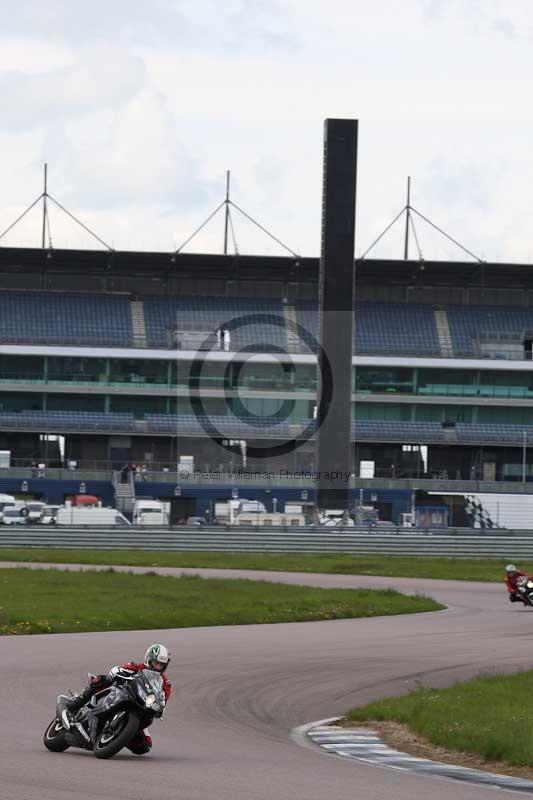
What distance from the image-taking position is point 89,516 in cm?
6366

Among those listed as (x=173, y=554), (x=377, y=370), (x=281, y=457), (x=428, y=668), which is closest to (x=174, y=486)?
(x=281, y=457)

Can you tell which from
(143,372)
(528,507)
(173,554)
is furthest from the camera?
(143,372)

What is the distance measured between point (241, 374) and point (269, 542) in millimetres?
31720

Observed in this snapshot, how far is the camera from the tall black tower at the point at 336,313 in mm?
69125

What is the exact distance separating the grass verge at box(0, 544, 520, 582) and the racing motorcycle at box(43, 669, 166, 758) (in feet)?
109

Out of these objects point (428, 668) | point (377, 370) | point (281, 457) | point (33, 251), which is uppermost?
point (33, 251)

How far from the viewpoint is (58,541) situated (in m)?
54.9

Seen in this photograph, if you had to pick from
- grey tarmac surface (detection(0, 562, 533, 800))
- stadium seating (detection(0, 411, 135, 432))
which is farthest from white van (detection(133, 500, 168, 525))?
grey tarmac surface (detection(0, 562, 533, 800))

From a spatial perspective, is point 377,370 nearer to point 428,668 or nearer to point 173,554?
point 173,554

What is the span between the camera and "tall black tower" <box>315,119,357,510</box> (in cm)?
6912

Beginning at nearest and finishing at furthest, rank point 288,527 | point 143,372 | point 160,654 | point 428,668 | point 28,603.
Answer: point 160,654 < point 428,668 < point 28,603 < point 288,527 < point 143,372

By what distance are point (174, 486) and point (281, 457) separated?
982 cm

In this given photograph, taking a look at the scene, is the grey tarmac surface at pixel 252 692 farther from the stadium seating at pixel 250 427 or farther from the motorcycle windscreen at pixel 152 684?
the stadium seating at pixel 250 427

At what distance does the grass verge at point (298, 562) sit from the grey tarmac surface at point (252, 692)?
37.7ft
